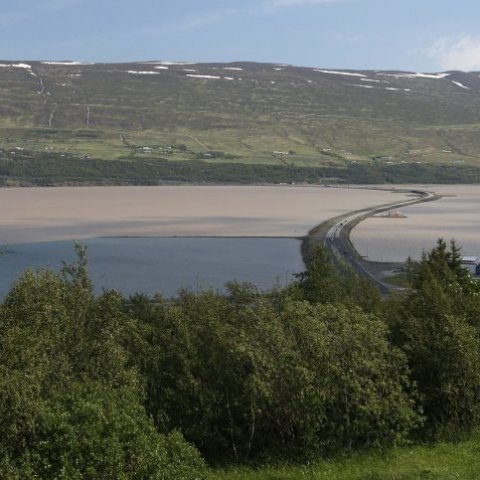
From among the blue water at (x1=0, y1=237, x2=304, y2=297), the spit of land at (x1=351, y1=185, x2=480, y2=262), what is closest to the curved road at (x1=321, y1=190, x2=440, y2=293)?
the spit of land at (x1=351, y1=185, x2=480, y2=262)

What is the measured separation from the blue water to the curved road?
2953 mm

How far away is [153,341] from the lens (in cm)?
1791

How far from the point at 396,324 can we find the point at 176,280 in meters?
29.1

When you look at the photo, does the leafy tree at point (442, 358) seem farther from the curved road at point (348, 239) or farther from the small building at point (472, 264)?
the small building at point (472, 264)

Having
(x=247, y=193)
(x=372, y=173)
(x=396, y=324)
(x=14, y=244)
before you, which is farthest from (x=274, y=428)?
(x=372, y=173)

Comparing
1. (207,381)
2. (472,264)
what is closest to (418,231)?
(472,264)

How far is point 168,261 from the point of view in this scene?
2247 inches

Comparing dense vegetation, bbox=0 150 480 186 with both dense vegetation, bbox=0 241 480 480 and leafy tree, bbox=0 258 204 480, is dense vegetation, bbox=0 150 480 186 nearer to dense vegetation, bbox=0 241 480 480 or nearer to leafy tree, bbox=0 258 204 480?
dense vegetation, bbox=0 241 480 480

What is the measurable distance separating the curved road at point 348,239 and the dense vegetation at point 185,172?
155 ft

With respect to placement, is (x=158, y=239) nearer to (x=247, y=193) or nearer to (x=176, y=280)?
(x=176, y=280)

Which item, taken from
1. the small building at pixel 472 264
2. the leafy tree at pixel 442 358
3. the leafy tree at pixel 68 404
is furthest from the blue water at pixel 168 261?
the leafy tree at pixel 68 404

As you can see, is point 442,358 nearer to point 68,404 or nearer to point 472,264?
point 68,404

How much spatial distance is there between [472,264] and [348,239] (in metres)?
17.3

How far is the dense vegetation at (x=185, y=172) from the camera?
15100 cm
